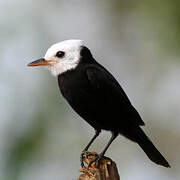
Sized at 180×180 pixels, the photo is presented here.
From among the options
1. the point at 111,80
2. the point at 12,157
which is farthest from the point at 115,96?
the point at 12,157

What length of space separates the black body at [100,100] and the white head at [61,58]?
0.07 m

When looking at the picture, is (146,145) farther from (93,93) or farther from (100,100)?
(93,93)

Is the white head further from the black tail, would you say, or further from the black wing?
the black tail

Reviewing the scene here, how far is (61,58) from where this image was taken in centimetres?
809

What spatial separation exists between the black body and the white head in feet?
0.23

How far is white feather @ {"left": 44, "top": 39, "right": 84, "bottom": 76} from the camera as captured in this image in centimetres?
800

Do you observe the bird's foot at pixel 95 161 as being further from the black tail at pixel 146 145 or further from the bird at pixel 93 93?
the black tail at pixel 146 145

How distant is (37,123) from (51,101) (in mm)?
335

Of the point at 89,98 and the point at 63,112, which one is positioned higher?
the point at 89,98

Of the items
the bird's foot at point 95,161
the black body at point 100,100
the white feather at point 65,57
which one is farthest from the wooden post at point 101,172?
the white feather at point 65,57

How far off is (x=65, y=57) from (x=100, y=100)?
64 cm

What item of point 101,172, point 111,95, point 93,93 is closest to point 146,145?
point 111,95

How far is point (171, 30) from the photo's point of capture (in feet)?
33.0

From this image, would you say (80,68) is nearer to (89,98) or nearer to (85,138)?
(89,98)
